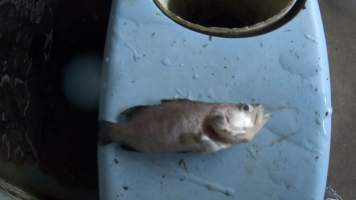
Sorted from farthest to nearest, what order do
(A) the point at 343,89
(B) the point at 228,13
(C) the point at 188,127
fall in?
(A) the point at 343,89
(B) the point at 228,13
(C) the point at 188,127

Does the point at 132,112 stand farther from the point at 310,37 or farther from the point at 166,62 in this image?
the point at 310,37

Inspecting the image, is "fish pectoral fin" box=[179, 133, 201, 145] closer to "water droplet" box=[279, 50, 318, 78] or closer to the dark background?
"water droplet" box=[279, 50, 318, 78]

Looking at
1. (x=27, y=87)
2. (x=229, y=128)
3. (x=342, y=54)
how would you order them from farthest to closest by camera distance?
1. (x=342, y=54)
2. (x=27, y=87)
3. (x=229, y=128)

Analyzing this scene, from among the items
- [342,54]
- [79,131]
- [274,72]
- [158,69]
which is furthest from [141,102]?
[342,54]

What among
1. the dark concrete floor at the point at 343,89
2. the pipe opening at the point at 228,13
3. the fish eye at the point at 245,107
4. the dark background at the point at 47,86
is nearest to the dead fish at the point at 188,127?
the fish eye at the point at 245,107

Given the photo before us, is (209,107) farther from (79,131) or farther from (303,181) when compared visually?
(79,131)

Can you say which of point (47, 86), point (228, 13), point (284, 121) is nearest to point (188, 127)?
point (284, 121)
